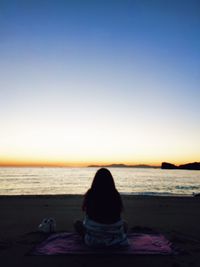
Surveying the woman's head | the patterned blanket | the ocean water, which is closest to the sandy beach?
the patterned blanket

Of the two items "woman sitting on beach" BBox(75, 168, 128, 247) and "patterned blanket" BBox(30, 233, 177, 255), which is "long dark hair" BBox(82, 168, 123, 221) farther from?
A: "patterned blanket" BBox(30, 233, 177, 255)

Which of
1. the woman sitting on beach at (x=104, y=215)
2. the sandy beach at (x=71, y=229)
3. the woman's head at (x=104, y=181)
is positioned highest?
the woman's head at (x=104, y=181)

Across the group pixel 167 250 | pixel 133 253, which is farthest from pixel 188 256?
pixel 133 253

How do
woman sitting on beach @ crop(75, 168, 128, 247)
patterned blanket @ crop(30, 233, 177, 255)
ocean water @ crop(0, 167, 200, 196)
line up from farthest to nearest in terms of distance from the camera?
1. ocean water @ crop(0, 167, 200, 196)
2. woman sitting on beach @ crop(75, 168, 128, 247)
3. patterned blanket @ crop(30, 233, 177, 255)

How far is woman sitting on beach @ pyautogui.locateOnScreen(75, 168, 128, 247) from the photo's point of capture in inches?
218

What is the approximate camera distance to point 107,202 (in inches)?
220

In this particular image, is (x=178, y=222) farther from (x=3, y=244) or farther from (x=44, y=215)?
(x=3, y=244)

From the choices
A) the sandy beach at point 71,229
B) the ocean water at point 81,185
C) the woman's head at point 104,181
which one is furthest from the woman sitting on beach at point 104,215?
the ocean water at point 81,185

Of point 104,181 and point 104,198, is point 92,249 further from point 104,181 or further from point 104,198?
point 104,181

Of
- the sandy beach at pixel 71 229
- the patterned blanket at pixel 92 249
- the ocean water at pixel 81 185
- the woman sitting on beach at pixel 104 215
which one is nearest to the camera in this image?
the sandy beach at pixel 71 229

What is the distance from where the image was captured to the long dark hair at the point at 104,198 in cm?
556

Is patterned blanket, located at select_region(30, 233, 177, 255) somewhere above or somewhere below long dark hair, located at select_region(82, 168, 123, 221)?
below

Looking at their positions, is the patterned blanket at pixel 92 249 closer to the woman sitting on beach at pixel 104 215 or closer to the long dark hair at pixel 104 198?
the woman sitting on beach at pixel 104 215

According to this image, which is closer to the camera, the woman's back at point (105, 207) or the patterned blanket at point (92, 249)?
the patterned blanket at point (92, 249)
